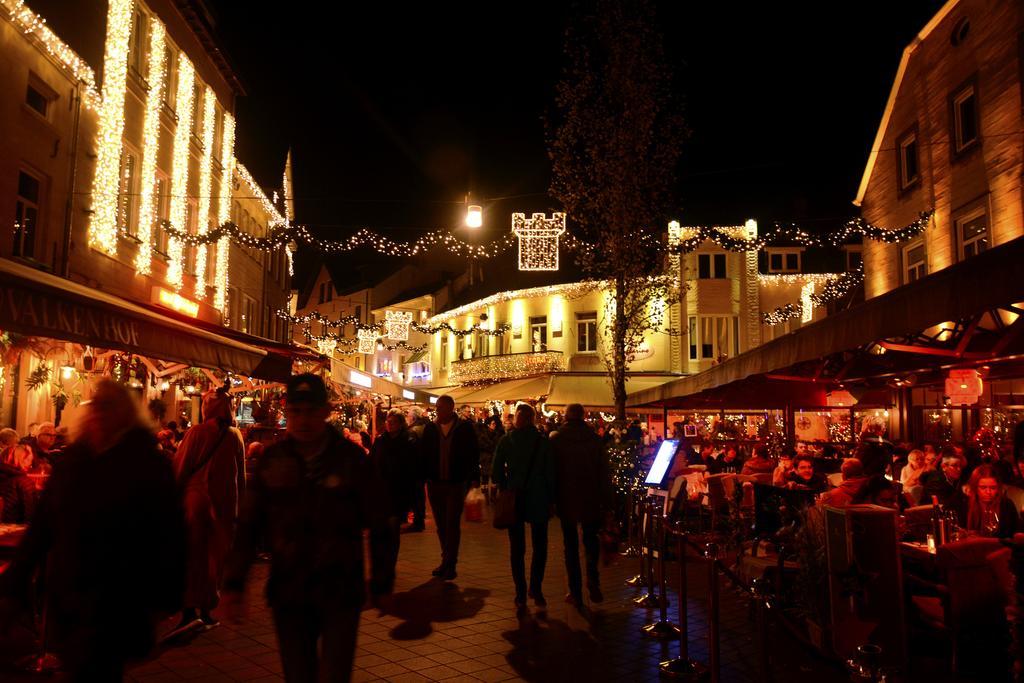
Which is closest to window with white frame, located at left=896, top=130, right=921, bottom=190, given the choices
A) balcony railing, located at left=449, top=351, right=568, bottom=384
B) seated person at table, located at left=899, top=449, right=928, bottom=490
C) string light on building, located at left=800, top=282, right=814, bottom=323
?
seated person at table, located at left=899, top=449, right=928, bottom=490

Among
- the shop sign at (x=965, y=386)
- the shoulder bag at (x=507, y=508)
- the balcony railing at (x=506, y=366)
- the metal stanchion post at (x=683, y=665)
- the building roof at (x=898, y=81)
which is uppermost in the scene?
the building roof at (x=898, y=81)

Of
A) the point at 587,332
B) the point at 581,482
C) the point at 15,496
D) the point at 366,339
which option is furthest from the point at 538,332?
the point at 15,496

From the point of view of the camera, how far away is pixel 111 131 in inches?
615

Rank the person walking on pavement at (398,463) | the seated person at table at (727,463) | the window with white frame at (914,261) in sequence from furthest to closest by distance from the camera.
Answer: the window with white frame at (914,261) < the seated person at table at (727,463) < the person walking on pavement at (398,463)

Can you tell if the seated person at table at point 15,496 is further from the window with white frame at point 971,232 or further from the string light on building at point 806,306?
the string light on building at point 806,306

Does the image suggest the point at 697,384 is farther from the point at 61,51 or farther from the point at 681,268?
the point at 681,268

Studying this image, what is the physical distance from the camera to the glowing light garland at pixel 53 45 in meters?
12.4

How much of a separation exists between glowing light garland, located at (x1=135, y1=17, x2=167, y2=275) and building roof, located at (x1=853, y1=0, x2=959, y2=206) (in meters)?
16.8

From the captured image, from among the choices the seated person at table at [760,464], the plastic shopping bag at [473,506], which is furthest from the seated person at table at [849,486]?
the seated person at table at [760,464]

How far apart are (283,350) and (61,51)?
21.6 feet

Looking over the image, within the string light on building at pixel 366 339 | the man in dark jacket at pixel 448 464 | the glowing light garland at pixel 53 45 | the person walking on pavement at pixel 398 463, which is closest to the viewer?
the man in dark jacket at pixel 448 464

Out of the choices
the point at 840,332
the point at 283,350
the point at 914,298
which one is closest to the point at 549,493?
the point at 840,332

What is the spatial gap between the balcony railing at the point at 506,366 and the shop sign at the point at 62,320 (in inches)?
1207

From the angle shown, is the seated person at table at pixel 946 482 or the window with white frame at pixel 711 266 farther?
the window with white frame at pixel 711 266
